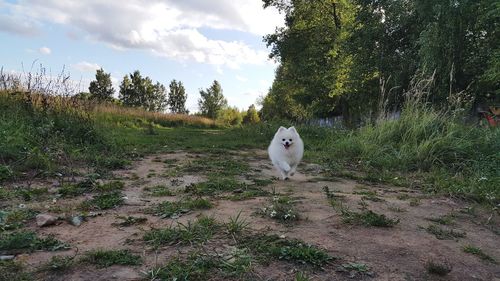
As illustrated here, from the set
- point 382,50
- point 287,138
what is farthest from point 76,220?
point 382,50

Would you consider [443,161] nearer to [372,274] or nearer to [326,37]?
[372,274]

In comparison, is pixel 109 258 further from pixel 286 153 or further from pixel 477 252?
pixel 286 153

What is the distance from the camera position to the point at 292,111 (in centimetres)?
3672

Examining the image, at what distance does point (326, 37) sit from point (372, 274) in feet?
74.0

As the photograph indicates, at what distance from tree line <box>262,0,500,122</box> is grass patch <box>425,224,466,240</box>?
504 centimetres

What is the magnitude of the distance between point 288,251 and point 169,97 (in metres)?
62.1

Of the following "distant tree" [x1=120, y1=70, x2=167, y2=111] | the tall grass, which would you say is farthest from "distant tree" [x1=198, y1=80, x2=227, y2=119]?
the tall grass

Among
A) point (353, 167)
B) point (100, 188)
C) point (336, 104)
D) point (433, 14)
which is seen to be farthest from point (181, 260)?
point (336, 104)

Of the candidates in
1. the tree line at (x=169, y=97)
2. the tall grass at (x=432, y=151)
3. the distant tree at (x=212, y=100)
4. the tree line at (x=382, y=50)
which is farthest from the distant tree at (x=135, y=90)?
the tall grass at (x=432, y=151)

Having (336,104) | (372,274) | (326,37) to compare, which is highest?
(326,37)

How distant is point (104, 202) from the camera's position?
371cm

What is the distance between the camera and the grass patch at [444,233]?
3047 millimetres

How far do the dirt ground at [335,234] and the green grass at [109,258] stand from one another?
6 centimetres

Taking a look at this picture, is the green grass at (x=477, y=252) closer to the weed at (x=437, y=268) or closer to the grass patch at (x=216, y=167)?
the weed at (x=437, y=268)
